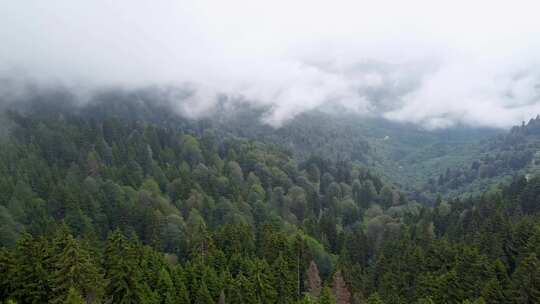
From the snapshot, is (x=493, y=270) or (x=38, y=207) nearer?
(x=493, y=270)

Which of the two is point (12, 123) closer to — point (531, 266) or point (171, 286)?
point (171, 286)

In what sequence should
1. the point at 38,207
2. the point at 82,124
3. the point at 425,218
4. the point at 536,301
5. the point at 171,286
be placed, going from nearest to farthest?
the point at 536,301
the point at 171,286
the point at 38,207
the point at 425,218
the point at 82,124

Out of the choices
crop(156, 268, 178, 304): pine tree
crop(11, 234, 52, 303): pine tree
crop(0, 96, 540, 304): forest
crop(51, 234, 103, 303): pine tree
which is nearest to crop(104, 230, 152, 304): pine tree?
crop(0, 96, 540, 304): forest

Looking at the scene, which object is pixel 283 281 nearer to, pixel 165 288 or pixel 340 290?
pixel 340 290

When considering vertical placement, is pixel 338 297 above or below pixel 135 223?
below

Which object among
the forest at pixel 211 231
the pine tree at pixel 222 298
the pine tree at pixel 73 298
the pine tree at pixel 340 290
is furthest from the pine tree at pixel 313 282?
the pine tree at pixel 73 298

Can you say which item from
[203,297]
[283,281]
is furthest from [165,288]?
[283,281]

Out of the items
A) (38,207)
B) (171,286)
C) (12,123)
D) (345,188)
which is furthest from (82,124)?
(171,286)

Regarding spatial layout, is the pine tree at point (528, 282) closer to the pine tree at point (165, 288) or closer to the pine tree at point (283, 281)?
the pine tree at point (283, 281)
